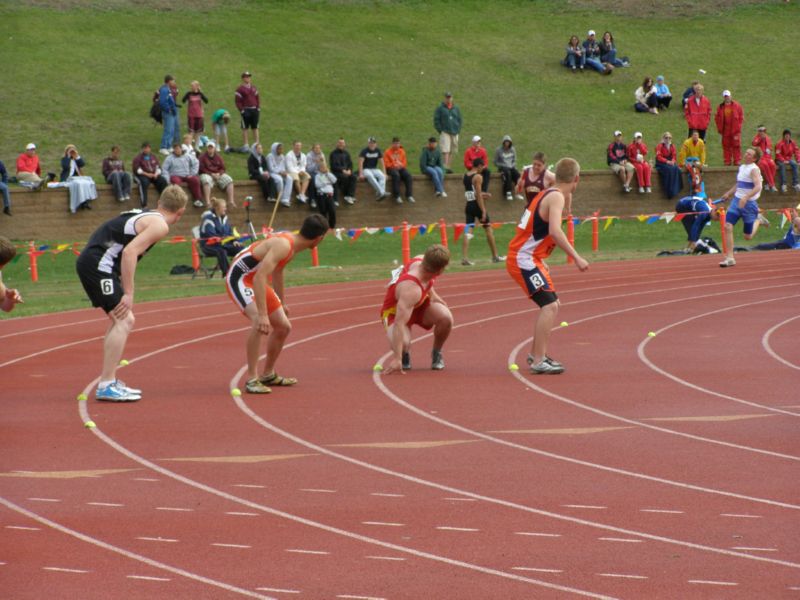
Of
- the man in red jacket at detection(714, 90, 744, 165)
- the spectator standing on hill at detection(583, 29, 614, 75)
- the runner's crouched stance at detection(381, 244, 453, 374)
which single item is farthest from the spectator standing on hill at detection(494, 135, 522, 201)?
the runner's crouched stance at detection(381, 244, 453, 374)

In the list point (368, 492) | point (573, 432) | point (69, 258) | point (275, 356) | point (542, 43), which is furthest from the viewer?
point (542, 43)

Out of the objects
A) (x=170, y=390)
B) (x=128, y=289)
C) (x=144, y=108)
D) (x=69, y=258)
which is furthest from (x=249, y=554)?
(x=144, y=108)

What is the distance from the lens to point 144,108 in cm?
3297

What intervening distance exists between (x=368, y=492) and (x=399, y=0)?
39.7 m

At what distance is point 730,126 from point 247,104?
38.8ft

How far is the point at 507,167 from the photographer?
2920cm

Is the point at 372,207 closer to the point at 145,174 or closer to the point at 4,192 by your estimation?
the point at 145,174

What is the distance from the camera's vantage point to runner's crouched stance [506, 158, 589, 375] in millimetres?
10750

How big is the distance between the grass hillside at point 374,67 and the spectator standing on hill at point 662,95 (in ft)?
1.64

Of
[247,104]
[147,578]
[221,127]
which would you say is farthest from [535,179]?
[147,578]

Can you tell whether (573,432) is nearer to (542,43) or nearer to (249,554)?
(249,554)

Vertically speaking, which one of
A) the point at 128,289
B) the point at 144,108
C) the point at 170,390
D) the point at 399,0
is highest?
the point at 399,0

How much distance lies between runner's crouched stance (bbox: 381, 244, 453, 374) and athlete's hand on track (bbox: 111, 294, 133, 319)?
2218 millimetres

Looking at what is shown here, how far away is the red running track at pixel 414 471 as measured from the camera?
5504mm
